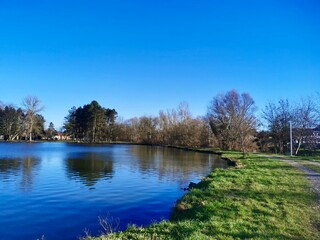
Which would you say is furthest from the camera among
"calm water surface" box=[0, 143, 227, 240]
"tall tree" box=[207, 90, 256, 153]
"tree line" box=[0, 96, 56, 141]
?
"tree line" box=[0, 96, 56, 141]

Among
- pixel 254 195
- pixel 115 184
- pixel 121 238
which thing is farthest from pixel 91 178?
pixel 121 238

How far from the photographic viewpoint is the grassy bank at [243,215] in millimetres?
6500

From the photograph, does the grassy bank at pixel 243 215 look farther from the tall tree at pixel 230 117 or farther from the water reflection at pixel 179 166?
the tall tree at pixel 230 117

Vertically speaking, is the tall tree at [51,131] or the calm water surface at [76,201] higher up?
the tall tree at [51,131]

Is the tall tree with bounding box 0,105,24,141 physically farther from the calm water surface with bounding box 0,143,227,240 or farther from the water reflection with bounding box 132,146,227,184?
the calm water surface with bounding box 0,143,227,240

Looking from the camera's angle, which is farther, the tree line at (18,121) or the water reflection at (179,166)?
the tree line at (18,121)

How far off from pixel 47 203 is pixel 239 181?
8993 millimetres

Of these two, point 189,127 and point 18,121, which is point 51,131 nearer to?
point 18,121

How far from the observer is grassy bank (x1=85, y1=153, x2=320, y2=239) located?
650 cm

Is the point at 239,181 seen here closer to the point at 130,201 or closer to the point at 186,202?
the point at 186,202

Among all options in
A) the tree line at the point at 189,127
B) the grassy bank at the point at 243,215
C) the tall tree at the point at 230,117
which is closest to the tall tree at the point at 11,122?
the tree line at the point at 189,127

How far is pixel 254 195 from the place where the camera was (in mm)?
10711

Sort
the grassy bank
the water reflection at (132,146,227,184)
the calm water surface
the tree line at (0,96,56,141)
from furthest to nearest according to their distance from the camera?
the tree line at (0,96,56,141)
the water reflection at (132,146,227,184)
the calm water surface
the grassy bank

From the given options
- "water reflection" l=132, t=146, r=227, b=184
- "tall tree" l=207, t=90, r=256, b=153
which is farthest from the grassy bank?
"tall tree" l=207, t=90, r=256, b=153
